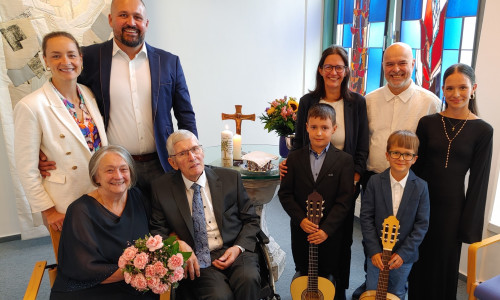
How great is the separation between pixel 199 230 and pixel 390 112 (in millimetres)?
1320

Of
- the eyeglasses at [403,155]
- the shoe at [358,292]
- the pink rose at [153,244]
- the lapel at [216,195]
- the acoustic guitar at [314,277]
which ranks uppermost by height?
the eyeglasses at [403,155]

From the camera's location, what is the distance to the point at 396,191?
212cm

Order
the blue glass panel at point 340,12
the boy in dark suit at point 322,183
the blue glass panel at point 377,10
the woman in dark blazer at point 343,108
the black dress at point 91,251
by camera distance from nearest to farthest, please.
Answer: the black dress at point 91,251
the boy in dark suit at point 322,183
the woman in dark blazer at point 343,108
the blue glass panel at point 377,10
the blue glass panel at point 340,12

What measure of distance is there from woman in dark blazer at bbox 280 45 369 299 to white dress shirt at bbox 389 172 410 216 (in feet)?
0.76

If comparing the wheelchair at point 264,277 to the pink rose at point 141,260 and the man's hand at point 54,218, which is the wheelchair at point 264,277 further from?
the man's hand at point 54,218

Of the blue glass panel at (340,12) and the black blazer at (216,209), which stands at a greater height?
the blue glass panel at (340,12)

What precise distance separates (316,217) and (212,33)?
2.59 meters

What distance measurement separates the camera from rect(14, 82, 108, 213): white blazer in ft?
6.39

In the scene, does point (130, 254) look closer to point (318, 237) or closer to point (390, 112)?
point (318, 237)

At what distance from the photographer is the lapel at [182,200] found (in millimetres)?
2057

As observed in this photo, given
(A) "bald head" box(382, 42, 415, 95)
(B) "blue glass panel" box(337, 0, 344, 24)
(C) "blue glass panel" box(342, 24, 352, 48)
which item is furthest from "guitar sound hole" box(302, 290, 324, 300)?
(B) "blue glass panel" box(337, 0, 344, 24)

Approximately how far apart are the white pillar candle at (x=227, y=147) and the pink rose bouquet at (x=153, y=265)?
42.1 inches

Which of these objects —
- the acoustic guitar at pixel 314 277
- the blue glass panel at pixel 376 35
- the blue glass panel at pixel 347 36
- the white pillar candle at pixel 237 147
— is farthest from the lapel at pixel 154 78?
the blue glass panel at pixel 347 36

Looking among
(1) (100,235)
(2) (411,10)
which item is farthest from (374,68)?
(1) (100,235)
